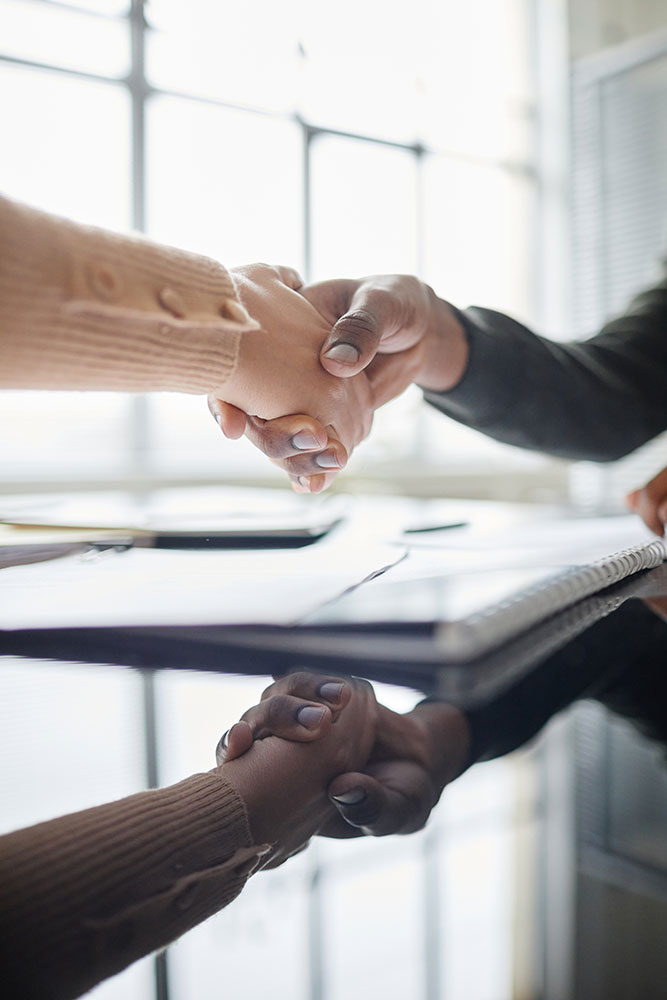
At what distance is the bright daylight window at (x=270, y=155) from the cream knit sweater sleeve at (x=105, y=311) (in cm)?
268

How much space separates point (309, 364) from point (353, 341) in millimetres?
33

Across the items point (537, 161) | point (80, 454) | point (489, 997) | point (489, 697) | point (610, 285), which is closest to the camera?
point (489, 997)

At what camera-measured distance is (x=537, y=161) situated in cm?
469

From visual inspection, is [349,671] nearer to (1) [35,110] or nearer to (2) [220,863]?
(2) [220,863]

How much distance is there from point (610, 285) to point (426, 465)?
1.21 m

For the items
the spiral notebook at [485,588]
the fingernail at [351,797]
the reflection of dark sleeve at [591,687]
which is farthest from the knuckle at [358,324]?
the fingernail at [351,797]

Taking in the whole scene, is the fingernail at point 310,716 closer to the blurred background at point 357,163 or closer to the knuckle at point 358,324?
the knuckle at point 358,324

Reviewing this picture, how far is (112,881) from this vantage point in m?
0.15

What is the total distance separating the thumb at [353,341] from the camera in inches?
21.4

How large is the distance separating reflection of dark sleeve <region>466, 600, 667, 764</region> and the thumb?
0.26 meters

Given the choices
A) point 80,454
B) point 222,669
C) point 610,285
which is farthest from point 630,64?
point 222,669

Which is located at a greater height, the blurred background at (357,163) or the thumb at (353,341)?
the blurred background at (357,163)

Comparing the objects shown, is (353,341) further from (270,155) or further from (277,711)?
(270,155)

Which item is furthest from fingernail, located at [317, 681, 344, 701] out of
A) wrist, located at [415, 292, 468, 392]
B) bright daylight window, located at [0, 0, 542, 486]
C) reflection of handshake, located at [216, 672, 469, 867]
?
bright daylight window, located at [0, 0, 542, 486]
